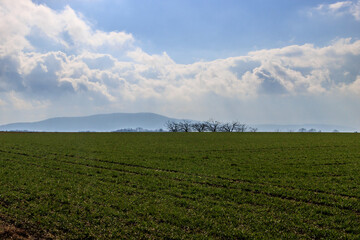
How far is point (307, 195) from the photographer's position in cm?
1572

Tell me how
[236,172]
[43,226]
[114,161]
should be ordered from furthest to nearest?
[114,161], [236,172], [43,226]

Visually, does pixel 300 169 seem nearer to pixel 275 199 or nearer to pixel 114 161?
pixel 275 199

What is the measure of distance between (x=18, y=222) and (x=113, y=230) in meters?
4.87

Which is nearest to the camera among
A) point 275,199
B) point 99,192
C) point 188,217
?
point 188,217

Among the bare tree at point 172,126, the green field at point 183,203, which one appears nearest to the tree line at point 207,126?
the bare tree at point 172,126

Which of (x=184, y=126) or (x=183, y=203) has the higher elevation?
(x=184, y=126)

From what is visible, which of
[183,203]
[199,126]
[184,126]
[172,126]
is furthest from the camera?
[199,126]

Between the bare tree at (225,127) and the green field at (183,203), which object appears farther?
the bare tree at (225,127)

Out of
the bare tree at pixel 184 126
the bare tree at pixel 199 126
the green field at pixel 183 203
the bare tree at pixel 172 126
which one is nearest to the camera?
the green field at pixel 183 203

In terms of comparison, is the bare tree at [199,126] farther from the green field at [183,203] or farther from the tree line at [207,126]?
the green field at [183,203]

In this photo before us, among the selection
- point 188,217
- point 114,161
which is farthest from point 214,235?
point 114,161

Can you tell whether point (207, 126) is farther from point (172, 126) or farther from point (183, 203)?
point (183, 203)

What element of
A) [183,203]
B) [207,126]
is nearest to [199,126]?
[207,126]

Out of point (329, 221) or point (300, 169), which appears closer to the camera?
point (329, 221)
